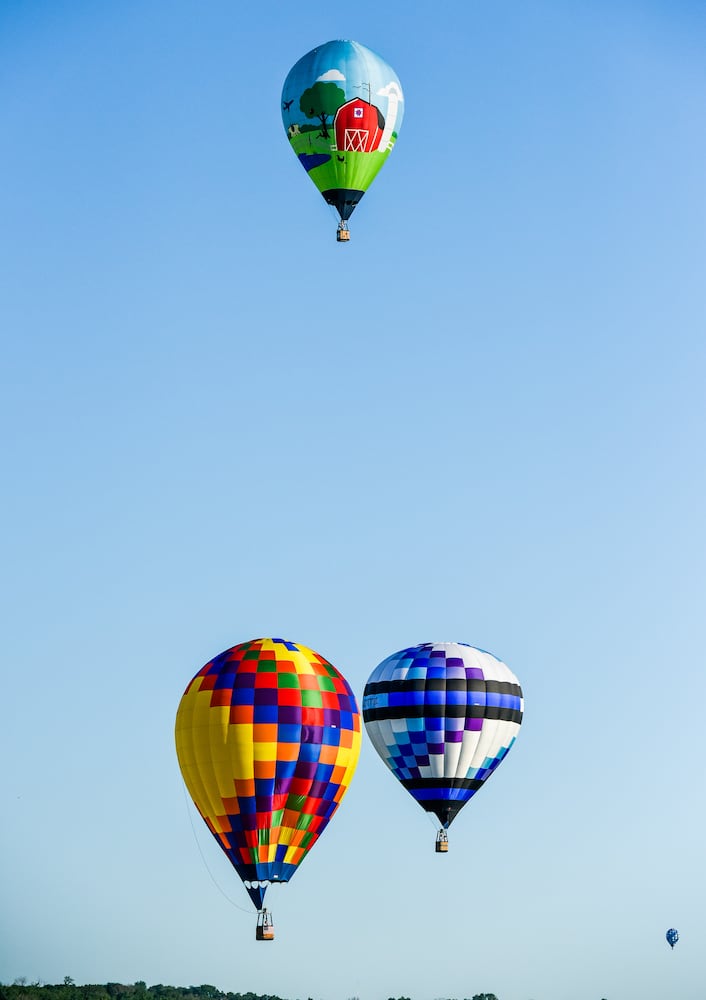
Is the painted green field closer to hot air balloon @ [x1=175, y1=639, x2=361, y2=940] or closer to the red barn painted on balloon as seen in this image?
the red barn painted on balloon

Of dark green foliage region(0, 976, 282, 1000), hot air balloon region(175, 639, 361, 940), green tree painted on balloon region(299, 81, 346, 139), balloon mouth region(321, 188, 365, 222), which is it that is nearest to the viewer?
hot air balloon region(175, 639, 361, 940)

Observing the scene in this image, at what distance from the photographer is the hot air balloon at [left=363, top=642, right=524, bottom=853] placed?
54781 millimetres

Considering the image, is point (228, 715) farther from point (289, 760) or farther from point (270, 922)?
point (270, 922)

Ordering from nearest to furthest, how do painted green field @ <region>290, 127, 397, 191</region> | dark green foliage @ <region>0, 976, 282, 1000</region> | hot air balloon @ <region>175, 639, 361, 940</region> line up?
hot air balloon @ <region>175, 639, 361, 940</region> → painted green field @ <region>290, 127, 397, 191</region> → dark green foliage @ <region>0, 976, 282, 1000</region>

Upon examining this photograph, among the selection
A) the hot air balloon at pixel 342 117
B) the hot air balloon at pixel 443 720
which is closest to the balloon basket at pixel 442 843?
the hot air balloon at pixel 443 720

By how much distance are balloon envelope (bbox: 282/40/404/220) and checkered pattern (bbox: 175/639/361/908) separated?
1155 cm

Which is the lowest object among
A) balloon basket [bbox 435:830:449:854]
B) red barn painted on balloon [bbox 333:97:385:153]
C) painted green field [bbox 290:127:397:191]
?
balloon basket [bbox 435:830:449:854]

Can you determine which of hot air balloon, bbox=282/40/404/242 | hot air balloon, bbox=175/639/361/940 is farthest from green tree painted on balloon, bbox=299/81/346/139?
hot air balloon, bbox=175/639/361/940

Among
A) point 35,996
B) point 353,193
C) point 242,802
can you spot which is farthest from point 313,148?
point 35,996

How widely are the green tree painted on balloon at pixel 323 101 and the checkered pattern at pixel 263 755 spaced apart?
12.6 meters

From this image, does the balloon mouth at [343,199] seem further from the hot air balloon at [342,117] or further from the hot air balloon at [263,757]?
the hot air balloon at [263,757]

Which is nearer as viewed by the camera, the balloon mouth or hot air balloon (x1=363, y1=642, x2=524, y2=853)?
the balloon mouth

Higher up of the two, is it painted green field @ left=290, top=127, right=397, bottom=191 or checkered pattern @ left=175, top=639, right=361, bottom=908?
painted green field @ left=290, top=127, right=397, bottom=191

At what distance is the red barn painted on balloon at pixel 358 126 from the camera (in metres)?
52.8
